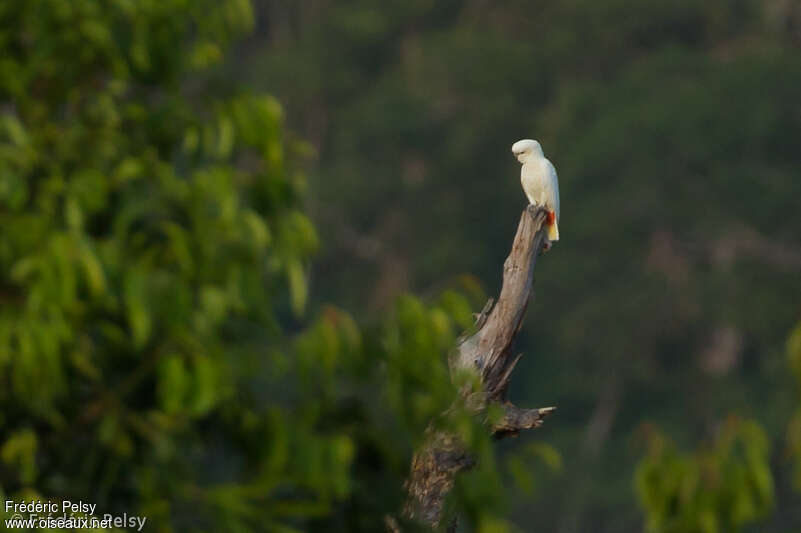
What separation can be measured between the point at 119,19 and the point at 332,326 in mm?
1131

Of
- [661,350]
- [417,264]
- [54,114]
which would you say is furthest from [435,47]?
[54,114]

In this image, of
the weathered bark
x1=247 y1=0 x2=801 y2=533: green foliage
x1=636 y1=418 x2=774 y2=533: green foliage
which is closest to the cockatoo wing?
x1=636 y1=418 x2=774 y2=533: green foliage

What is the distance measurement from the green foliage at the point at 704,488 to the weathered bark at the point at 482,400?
136 cm

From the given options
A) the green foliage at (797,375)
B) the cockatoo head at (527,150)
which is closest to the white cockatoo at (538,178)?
the cockatoo head at (527,150)

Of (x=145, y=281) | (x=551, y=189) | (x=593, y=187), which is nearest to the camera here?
(x=145, y=281)

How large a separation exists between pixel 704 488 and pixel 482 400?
170 cm

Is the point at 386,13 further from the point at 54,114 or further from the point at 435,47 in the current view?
the point at 54,114

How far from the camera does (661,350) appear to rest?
3016 cm

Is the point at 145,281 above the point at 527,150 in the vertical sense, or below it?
A: above

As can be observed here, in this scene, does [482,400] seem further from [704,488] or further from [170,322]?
[704,488]

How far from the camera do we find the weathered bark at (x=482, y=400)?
17.3 ft

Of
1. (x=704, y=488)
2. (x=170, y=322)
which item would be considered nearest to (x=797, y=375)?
(x=704, y=488)

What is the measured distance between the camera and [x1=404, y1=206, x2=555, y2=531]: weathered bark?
5262 mm

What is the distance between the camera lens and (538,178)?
265 inches
